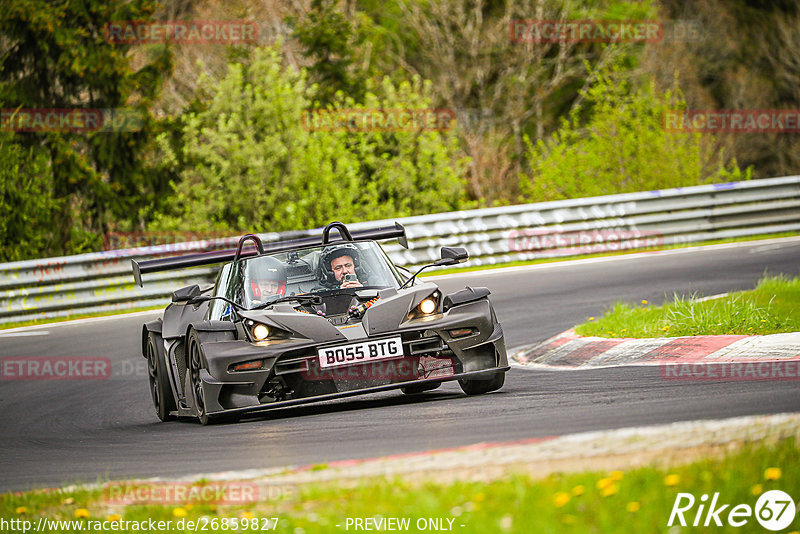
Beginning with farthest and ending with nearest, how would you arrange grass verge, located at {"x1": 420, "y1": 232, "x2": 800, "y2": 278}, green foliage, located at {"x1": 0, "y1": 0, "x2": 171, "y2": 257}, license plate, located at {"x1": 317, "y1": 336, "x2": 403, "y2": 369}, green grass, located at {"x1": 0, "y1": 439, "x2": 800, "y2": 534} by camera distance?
green foliage, located at {"x1": 0, "y1": 0, "x2": 171, "y2": 257}, grass verge, located at {"x1": 420, "y1": 232, "x2": 800, "y2": 278}, license plate, located at {"x1": 317, "y1": 336, "x2": 403, "y2": 369}, green grass, located at {"x1": 0, "y1": 439, "x2": 800, "y2": 534}

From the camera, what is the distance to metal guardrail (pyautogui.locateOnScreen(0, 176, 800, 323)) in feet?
58.6

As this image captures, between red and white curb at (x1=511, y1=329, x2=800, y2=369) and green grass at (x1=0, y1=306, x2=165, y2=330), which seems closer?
red and white curb at (x1=511, y1=329, x2=800, y2=369)

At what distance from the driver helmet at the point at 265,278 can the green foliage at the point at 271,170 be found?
1356 centimetres

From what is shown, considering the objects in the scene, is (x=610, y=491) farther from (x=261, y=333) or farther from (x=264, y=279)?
(x=264, y=279)

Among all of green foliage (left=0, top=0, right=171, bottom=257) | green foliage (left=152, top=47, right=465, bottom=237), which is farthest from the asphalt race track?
green foliage (left=0, top=0, right=171, bottom=257)

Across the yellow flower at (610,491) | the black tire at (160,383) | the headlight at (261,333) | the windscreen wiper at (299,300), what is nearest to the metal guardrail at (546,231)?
A: the black tire at (160,383)

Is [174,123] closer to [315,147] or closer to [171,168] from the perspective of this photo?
[171,168]

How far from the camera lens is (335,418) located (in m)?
8.10

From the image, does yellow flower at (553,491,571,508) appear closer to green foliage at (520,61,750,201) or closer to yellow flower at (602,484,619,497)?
yellow flower at (602,484,619,497)

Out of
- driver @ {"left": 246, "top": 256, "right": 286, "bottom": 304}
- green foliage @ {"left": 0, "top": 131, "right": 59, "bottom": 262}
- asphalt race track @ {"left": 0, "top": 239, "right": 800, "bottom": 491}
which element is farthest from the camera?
green foliage @ {"left": 0, "top": 131, "right": 59, "bottom": 262}

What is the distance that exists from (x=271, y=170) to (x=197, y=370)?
15178 mm

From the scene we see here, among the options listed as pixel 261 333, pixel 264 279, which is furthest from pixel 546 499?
pixel 264 279

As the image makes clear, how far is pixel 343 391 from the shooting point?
26.3 feet

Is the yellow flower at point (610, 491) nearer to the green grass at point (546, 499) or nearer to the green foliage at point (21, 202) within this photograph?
the green grass at point (546, 499)
